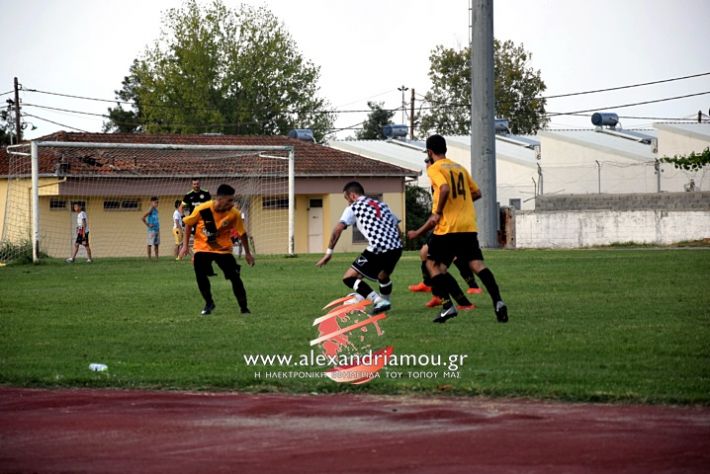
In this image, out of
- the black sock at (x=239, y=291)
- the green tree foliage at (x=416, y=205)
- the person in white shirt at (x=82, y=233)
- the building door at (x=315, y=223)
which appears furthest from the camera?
the green tree foliage at (x=416, y=205)

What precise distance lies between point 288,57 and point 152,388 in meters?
68.3

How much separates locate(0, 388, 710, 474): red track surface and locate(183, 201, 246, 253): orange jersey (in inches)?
237

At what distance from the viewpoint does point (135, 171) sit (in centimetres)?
4372

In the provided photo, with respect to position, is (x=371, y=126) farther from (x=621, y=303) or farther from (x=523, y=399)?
(x=523, y=399)

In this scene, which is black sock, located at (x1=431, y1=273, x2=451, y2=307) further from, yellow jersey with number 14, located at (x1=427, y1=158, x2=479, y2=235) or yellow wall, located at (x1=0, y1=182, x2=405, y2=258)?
yellow wall, located at (x1=0, y1=182, x2=405, y2=258)

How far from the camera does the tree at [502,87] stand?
96000 mm

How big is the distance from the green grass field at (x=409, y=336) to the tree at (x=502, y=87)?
7515 centimetres

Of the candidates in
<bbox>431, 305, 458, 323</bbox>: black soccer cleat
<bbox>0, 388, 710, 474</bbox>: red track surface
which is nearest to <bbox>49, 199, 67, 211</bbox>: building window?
<bbox>431, 305, 458, 323</bbox>: black soccer cleat

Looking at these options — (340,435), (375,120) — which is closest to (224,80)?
(375,120)

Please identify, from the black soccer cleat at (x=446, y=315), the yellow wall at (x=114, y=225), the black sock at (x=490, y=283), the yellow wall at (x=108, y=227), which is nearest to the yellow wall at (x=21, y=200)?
the yellow wall at (x=114, y=225)

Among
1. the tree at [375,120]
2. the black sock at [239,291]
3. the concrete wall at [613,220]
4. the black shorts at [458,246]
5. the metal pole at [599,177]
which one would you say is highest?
the tree at [375,120]

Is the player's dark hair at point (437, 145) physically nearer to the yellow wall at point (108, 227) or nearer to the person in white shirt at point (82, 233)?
the person in white shirt at point (82, 233)

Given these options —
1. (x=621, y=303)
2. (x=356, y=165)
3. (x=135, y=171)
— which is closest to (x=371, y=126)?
(x=356, y=165)

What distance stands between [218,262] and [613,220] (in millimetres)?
30877
